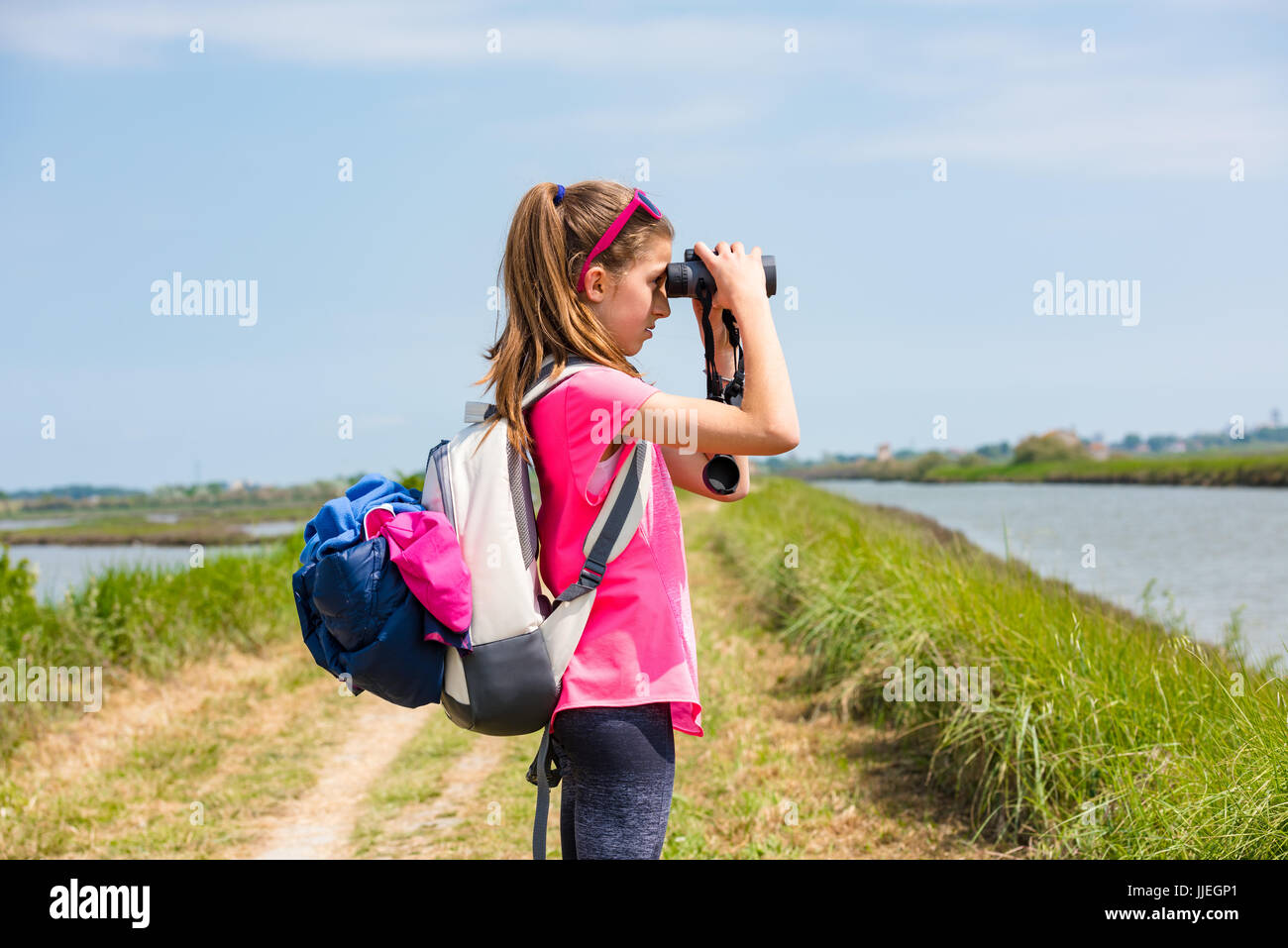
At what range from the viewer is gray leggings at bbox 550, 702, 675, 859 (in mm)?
1858

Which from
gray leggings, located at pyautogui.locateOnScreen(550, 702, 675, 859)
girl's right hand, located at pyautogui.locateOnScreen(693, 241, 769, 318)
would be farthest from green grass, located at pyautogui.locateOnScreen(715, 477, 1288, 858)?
girl's right hand, located at pyautogui.locateOnScreen(693, 241, 769, 318)

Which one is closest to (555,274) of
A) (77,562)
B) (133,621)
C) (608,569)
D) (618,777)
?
(608,569)

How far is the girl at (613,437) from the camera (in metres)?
1.85

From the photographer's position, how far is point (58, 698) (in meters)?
6.79

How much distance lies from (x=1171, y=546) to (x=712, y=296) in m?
17.4

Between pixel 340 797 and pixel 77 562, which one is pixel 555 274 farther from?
pixel 77 562

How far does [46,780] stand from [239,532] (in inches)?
382

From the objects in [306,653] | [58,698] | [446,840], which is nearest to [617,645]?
[446,840]

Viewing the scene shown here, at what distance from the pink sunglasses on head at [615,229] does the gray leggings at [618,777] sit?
84 cm

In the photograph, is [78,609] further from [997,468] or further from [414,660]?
[997,468]

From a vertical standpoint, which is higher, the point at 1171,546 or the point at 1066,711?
the point at 1066,711

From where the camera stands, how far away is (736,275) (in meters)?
2.00

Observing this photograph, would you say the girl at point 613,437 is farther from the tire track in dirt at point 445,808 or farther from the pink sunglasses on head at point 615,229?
the tire track in dirt at point 445,808

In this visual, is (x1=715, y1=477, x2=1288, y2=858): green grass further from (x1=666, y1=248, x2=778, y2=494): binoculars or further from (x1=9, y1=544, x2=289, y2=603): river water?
(x1=9, y1=544, x2=289, y2=603): river water
